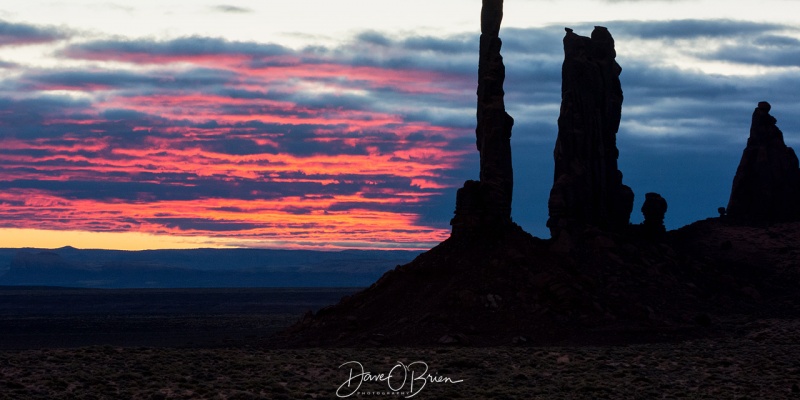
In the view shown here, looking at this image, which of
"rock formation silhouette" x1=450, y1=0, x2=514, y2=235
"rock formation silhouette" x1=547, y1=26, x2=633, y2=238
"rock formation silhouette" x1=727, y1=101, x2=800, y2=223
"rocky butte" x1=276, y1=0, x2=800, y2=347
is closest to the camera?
"rocky butte" x1=276, y1=0, x2=800, y2=347

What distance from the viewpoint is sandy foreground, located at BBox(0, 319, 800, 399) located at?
→ 169 ft

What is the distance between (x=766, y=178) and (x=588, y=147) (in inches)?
872

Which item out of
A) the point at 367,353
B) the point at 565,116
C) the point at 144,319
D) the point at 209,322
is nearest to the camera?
the point at 367,353

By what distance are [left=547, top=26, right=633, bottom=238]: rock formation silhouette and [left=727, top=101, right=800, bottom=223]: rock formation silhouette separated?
16.4 m

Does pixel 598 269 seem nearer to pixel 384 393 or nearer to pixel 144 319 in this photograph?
pixel 384 393

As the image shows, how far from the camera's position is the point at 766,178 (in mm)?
104812

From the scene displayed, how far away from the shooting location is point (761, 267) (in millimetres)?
95062

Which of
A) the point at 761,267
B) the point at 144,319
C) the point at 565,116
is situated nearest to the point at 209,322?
the point at 144,319

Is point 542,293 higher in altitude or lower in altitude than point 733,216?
lower

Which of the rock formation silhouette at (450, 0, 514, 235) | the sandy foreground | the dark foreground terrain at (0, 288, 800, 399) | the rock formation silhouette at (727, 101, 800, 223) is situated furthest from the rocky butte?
the sandy foreground

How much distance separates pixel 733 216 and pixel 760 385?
53838mm

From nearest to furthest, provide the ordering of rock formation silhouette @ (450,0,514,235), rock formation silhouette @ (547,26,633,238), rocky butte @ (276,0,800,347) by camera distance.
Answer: rocky butte @ (276,0,800,347) < rock formation silhouette @ (450,0,514,235) < rock formation silhouette @ (547,26,633,238)

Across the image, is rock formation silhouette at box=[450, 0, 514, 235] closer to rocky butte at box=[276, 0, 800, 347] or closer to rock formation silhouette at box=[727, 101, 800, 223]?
rocky butte at box=[276, 0, 800, 347]

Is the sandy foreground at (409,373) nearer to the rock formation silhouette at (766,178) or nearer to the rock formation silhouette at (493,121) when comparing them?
the rock formation silhouette at (493,121)
